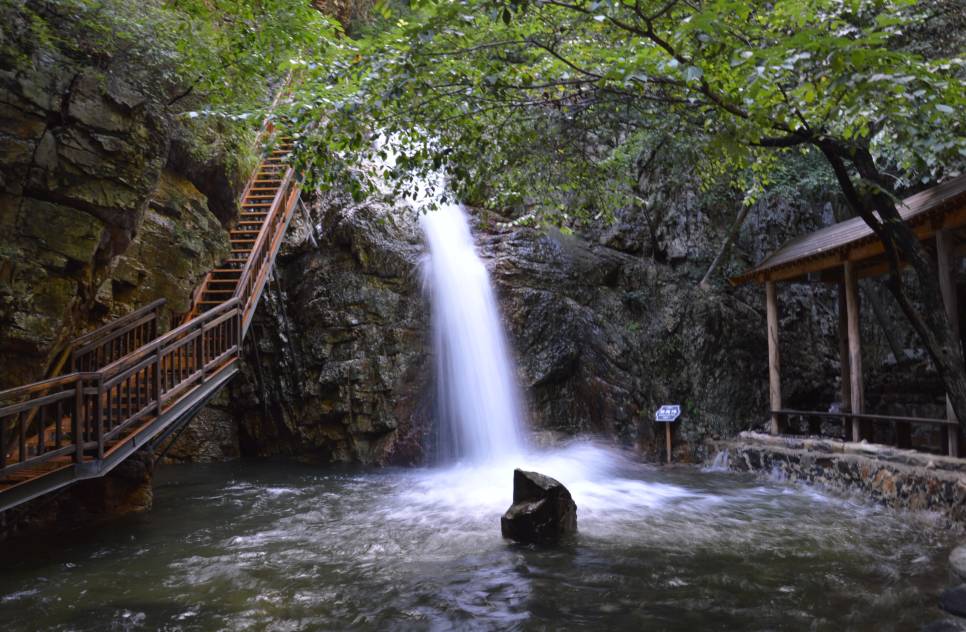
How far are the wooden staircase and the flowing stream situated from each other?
3.81ft

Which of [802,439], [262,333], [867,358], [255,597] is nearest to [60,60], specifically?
[255,597]

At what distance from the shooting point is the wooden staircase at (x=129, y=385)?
20.8ft

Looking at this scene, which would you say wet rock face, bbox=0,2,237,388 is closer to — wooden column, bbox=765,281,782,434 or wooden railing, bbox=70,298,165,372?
wooden railing, bbox=70,298,165,372

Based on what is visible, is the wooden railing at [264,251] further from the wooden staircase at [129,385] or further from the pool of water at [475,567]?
the pool of water at [475,567]

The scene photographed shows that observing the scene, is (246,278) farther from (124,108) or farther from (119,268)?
(124,108)

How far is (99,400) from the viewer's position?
6.81m

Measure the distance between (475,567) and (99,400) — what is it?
449 centimetres

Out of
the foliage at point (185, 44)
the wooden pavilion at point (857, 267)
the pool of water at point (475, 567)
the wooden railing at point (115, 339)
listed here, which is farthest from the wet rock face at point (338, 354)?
the wooden pavilion at point (857, 267)

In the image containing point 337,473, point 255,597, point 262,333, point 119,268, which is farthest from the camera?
point 262,333

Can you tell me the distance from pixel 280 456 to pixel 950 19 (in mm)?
16426

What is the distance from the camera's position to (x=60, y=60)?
270 inches

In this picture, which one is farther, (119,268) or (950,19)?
(950,19)

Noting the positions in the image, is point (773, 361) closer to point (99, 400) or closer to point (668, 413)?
point (668, 413)

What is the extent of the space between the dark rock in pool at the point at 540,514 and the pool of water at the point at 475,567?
0.73ft
